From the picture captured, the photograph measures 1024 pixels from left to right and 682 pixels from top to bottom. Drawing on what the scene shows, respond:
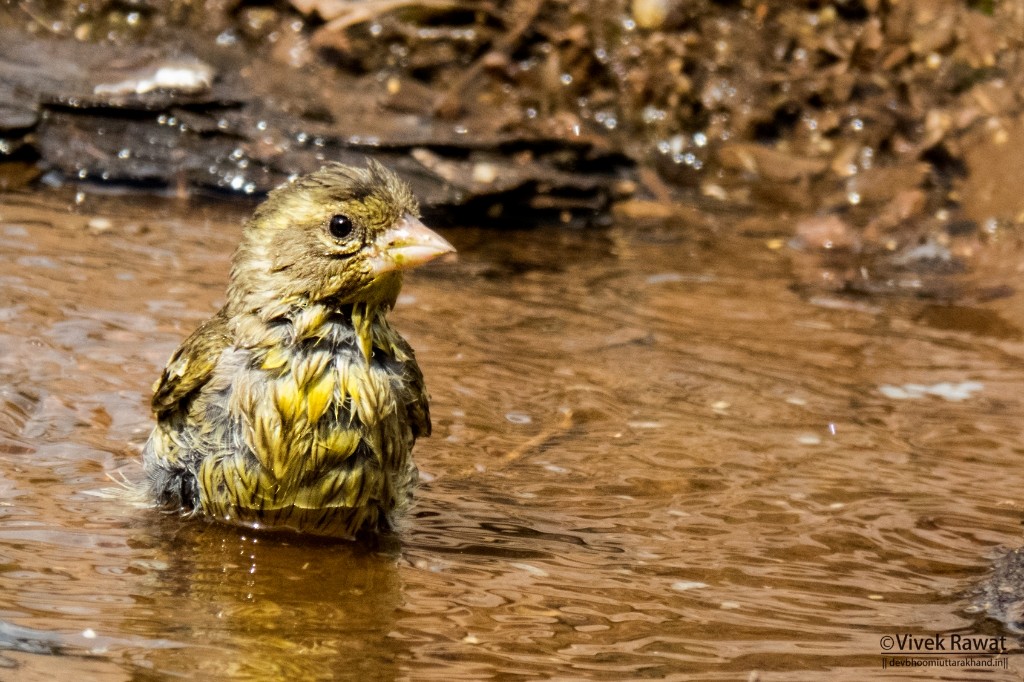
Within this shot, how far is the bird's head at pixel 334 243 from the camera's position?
12.9ft

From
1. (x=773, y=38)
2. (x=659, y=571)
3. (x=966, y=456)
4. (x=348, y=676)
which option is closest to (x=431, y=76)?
(x=773, y=38)

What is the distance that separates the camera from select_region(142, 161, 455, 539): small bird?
3.84m

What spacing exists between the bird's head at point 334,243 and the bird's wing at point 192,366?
128 millimetres

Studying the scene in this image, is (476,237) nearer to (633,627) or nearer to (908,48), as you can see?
(908,48)

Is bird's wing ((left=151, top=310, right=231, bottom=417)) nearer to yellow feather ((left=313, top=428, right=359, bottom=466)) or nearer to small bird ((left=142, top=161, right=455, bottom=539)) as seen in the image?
small bird ((left=142, top=161, right=455, bottom=539))

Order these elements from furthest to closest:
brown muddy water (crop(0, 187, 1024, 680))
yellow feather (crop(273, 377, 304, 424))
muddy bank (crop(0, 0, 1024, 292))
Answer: muddy bank (crop(0, 0, 1024, 292))
yellow feather (crop(273, 377, 304, 424))
brown muddy water (crop(0, 187, 1024, 680))

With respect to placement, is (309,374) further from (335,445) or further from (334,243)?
(334,243)

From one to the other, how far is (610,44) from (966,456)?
465 centimetres

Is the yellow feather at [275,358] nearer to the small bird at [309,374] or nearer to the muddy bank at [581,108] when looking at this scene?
the small bird at [309,374]

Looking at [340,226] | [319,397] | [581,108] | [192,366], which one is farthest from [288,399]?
[581,108]

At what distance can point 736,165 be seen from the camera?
8891 millimetres

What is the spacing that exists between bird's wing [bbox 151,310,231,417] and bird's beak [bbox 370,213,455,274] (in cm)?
51

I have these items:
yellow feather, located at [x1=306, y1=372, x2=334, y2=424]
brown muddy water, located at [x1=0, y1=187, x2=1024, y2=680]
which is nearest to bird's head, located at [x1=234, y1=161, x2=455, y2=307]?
yellow feather, located at [x1=306, y1=372, x2=334, y2=424]

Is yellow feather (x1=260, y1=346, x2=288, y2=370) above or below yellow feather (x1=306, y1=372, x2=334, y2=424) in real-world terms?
above
